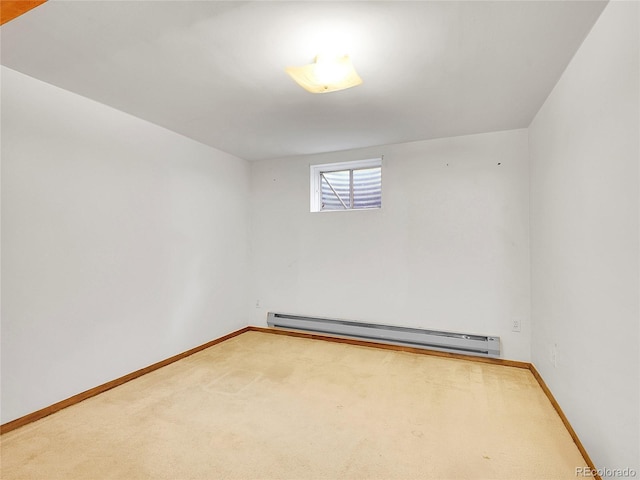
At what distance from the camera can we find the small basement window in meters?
3.86

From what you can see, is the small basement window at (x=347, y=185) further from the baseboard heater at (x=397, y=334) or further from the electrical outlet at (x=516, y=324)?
the electrical outlet at (x=516, y=324)

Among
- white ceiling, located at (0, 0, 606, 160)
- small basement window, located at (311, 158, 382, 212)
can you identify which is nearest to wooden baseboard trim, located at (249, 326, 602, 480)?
small basement window, located at (311, 158, 382, 212)

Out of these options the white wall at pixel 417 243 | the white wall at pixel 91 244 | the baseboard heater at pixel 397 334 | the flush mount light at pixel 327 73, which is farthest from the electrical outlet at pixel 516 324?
the white wall at pixel 91 244

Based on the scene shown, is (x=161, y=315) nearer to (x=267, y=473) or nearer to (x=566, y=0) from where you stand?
(x=267, y=473)

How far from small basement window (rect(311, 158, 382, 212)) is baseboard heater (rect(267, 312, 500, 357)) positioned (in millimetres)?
1457

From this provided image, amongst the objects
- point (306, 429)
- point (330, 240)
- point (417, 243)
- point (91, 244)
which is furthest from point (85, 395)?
point (417, 243)

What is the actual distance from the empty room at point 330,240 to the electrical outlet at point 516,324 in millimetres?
81

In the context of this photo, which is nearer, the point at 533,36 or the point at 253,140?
the point at 533,36

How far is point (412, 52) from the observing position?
182cm

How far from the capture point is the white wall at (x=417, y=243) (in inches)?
123

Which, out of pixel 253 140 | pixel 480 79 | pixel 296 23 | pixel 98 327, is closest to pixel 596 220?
pixel 480 79

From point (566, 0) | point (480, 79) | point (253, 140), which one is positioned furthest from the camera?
point (253, 140)

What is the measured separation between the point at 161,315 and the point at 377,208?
2636mm

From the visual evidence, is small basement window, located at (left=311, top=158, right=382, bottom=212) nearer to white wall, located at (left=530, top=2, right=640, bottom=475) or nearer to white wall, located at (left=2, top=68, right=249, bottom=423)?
white wall, located at (left=2, top=68, right=249, bottom=423)
